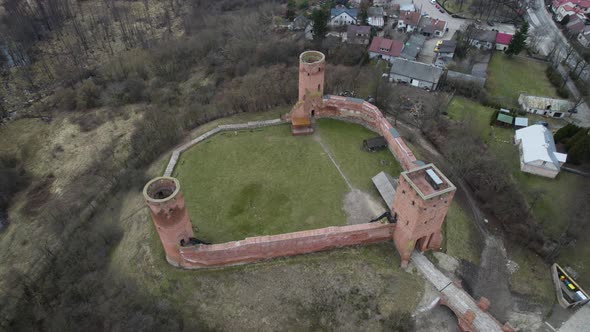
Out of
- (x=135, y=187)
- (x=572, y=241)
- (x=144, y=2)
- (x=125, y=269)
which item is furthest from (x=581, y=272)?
(x=144, y=2)

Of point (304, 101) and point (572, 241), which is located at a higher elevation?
point (304, 101)

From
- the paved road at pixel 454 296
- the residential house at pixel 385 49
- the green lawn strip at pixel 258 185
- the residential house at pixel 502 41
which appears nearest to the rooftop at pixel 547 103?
the residential house at pixel 502 41

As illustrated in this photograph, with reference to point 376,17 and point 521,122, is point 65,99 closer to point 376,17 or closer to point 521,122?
point 376,17

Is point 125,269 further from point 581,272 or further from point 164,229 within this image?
point 581,272

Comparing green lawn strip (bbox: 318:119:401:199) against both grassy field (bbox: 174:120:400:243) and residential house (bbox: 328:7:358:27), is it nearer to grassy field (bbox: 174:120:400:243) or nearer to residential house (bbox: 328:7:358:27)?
grassy field (bbox: 174:120:400:243)

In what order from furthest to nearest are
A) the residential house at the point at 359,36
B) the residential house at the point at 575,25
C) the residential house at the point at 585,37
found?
the residential house at the point at 575,25, the residential house at the point at 359,36, the residential house at the point at 585,37

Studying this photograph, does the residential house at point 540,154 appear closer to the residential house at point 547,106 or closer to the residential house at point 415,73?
the residential house at point 547,106

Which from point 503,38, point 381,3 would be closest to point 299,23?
point 381,3
